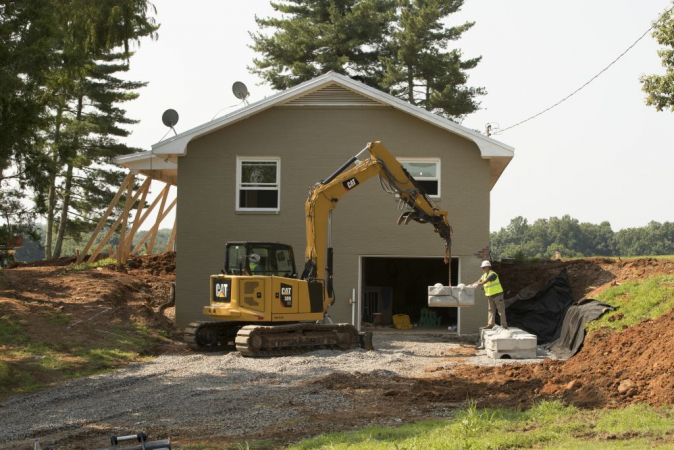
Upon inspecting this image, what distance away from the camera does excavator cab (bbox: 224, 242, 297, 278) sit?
17969 millimetres

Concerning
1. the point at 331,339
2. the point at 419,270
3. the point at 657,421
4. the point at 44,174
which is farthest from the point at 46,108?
the point at 419,270

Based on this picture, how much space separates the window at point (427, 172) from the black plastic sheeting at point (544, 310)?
376cm

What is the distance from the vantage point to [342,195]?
18.2 metres

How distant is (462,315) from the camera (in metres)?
21.7

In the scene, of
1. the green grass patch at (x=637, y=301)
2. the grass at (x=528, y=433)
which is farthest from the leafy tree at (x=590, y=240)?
the grass at (x=528, y=433)

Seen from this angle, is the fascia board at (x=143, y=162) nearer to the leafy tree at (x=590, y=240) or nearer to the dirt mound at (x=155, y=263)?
the dirt mound at (x=155, y=263)

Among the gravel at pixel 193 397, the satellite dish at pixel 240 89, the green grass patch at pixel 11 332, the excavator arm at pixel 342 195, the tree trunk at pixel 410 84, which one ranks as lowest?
the gravel at pixel 193 397

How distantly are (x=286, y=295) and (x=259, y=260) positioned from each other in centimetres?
100

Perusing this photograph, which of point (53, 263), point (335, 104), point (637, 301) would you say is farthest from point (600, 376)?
point (53, 263)

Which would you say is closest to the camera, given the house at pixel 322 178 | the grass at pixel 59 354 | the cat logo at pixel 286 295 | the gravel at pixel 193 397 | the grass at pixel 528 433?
the grass at pixel 528 433

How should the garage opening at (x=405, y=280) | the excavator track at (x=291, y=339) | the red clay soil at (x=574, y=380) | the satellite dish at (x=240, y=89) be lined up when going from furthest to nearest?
the garage opening at (x=405, y=280), the satellite dish at (x=240, y=89), the excavator track at (x=291, y=339), the red clay soil at (x=574, y=380)

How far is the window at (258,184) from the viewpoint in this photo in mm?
22266

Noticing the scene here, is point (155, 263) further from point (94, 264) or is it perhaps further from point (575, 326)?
point (575, 326)

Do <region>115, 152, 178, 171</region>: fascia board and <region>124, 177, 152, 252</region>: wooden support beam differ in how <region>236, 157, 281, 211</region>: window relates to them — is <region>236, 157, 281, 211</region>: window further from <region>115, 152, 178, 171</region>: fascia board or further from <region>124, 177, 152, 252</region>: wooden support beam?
<region>124, 177, 152, 252</region>: wooden support beam
